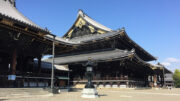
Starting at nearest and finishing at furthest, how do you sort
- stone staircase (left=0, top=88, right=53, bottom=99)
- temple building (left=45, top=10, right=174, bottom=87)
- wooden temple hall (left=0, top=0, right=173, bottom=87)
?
stone staircase (left=0, top=88, right=53, bottom=99)
wooden temple hall (left=0, top=0, right=173, bottom=87)
temple building (left=45, top=10, right=174, bottom=87)

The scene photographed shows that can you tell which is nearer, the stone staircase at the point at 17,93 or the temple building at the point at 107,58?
the stone staircase at the point at 17,93

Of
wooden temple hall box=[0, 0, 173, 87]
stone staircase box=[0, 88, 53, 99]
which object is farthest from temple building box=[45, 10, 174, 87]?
stone staircase box=[0, 88, 53, 99]

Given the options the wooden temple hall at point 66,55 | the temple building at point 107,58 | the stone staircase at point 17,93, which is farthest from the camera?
the temple building at point 107,58

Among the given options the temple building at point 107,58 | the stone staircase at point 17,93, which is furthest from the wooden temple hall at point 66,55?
the stone staircase at point 17,93

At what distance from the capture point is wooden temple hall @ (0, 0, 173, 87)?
1725 centimetres

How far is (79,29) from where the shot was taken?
44719 millimetres

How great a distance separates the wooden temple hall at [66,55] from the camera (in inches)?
679

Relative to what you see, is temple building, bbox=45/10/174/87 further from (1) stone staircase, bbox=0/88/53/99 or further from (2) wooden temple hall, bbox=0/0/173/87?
(1) stone staircase, bbox=0/88/53/99

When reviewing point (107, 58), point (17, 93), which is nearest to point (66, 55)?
point (107, 58)

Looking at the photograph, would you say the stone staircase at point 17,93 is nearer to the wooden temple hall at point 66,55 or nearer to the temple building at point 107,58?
the wooden temple hall at point 66,55

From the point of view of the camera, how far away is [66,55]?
1679 inches

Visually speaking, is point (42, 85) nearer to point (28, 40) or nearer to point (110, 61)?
point (28, 40)

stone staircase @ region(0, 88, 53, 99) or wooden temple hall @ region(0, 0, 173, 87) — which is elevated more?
wooden temple hall @ region(0, 0, 173, 87)

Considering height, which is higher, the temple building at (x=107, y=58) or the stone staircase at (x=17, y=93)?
the temple building at (x=107, y=58)
